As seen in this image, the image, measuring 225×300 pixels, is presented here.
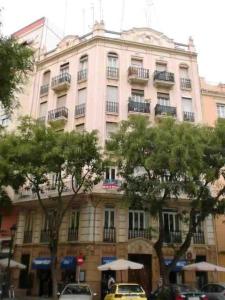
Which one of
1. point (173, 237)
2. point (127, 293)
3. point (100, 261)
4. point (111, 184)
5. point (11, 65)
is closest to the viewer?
point (11, 65)

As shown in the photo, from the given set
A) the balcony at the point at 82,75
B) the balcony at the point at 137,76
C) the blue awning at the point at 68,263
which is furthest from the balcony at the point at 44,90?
the blue awning at the point at 68,263

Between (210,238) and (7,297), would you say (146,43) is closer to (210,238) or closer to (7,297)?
(210,238)

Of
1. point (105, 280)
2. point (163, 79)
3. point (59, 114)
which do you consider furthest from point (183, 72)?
point (105, 280)

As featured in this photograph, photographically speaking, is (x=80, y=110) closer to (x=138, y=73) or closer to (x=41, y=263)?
(x=138, y=73)

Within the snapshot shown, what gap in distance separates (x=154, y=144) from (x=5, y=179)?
28.4ft

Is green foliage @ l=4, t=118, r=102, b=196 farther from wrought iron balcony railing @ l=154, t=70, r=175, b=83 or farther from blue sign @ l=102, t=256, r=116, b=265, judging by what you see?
wrought iron balcony railing @ l=154, t=70, r=175, b=83

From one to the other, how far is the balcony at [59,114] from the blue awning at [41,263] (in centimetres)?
999

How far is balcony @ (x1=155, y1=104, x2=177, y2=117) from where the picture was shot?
28672mm

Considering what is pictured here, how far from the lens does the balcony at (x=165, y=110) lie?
28.7 m

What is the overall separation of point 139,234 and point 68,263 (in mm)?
5028

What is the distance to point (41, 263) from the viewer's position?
25.8 metres

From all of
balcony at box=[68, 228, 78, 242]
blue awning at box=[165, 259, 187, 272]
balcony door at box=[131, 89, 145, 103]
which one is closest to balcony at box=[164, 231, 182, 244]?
blue awning at box=[165, 259, 187, 272]

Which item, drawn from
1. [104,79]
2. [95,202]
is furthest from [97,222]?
[104,79]

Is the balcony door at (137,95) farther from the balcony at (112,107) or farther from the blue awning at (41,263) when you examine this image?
the blue awning at (41,263)
